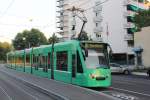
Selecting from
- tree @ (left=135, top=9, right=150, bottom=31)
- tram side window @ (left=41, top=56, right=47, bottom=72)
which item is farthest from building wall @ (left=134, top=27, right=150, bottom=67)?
tram side window @ (left=41, top=56, right=47, bottom=72)

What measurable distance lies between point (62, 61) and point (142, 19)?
→ 48.1 m

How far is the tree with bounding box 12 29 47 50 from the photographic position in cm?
12119

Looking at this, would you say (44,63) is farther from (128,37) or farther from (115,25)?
(115,25)

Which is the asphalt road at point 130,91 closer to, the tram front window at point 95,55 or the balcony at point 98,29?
the tram front window at point 95,55

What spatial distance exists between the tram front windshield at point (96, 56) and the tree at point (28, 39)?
96541mm

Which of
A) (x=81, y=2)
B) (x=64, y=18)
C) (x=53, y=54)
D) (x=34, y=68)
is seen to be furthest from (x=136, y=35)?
(x=64, y=18)

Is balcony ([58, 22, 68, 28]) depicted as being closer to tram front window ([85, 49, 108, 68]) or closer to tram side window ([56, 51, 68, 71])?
tram side window ([56, 51, 68, 71])

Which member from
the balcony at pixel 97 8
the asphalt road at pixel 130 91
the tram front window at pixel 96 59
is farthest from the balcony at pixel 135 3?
the tram front window at pixel 96 59

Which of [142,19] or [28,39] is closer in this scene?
[142,19]

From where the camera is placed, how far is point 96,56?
23688 mm

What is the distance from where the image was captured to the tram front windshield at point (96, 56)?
23.5 meters

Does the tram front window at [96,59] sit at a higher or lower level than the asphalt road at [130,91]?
higher

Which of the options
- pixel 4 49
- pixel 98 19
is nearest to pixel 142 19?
pixel 98 19

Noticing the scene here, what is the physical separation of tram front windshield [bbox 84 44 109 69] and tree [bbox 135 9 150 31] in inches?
1975
